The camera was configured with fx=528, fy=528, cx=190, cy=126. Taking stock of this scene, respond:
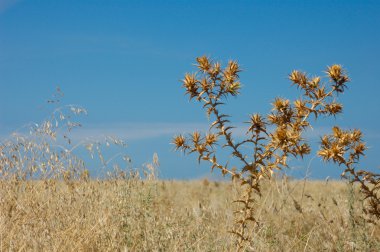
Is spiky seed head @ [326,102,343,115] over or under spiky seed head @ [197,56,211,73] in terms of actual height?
under

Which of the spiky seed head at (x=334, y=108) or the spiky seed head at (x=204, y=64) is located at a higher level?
the spiky seed head at (x=204, y=64)

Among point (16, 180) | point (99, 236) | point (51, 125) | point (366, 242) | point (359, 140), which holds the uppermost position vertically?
point (51, 125)

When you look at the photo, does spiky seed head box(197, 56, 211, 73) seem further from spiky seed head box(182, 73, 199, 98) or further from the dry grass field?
the dry grass field

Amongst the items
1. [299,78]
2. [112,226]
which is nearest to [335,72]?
[299,78]

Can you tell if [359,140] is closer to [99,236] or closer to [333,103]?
[333,103]

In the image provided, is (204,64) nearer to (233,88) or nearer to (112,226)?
(233,88)

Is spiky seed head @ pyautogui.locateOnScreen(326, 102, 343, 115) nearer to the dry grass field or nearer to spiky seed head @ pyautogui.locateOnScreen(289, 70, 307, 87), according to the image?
spiky seed head @ pyautogui.locateOnScreen(289, 70, 307, 87)

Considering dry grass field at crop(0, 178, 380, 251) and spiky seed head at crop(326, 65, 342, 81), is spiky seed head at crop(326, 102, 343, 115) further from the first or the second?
dry grass field at crop(0, 178, 380, 251)

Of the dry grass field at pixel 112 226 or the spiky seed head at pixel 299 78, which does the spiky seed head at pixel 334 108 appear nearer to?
the spiky seed head at pixel 299 78

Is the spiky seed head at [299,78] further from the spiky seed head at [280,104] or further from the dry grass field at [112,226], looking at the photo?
the dry grass field at [112,226]

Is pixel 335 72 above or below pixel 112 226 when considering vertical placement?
above

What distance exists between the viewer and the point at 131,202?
6371 mm

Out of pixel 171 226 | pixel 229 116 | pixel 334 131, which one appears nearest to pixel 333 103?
pixel 334 131

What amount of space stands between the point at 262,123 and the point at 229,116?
0.31 metres
